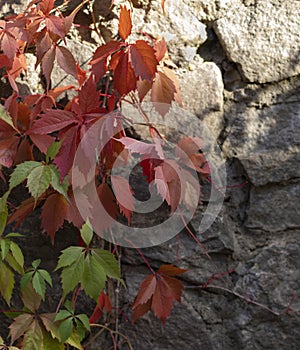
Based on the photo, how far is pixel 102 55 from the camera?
4.03ft

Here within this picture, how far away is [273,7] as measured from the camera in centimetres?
143

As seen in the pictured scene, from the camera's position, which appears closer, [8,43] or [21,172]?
[21,172]

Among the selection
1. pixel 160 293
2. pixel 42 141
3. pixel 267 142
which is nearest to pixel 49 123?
pixel 42 141

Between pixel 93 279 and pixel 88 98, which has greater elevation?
pixel 88 98

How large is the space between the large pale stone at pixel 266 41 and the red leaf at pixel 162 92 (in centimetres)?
26

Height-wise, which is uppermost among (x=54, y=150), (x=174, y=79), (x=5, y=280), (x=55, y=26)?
(x=55, y=26)

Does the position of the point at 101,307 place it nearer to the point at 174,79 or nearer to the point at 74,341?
the point at 74,341

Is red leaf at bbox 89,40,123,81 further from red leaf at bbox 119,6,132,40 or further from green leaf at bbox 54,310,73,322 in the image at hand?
green leaf at bbox 54,310,73,322

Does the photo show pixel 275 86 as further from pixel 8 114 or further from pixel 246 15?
pixel 8 114

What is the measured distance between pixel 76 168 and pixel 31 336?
41cm

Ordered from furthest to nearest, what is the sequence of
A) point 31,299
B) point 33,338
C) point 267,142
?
point 267,142
point 31,299
point 33,338

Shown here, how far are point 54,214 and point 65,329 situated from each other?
0.26m

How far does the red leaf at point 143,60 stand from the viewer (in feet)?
3.78

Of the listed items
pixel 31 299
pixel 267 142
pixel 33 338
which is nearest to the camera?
pixel 33 338
